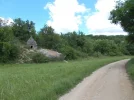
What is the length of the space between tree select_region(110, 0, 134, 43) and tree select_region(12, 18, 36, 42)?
3994 cm

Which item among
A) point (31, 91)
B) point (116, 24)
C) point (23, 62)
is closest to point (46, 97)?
point (31, 91)

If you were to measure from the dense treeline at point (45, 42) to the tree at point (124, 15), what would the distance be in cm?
1106

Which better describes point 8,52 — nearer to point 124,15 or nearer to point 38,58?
point 38,58

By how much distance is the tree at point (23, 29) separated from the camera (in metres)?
78.7

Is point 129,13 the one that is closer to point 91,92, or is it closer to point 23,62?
point 23,62

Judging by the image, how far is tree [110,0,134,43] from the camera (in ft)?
130

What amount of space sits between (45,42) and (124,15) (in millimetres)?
41669

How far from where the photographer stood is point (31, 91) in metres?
13.9

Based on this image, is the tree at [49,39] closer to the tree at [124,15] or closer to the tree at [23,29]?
the tree at [23,29]

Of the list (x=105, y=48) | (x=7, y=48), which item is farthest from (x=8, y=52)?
(x=105, y=48)

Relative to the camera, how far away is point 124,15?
134 feet

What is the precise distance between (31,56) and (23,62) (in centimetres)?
356

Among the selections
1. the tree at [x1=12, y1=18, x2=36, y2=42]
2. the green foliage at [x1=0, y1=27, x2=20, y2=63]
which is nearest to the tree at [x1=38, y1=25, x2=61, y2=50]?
the tree at [x1=12, y1=18, x2=36, y2=42]

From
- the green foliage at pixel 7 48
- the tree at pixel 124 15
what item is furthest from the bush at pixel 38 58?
the tree at pixel 124 15
